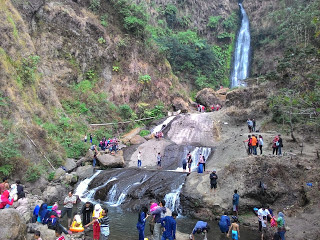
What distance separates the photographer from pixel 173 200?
50.0ft

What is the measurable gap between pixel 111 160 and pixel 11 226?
41.3 feet

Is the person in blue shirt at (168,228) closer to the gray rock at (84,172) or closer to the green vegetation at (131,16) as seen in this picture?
the gray rock at (84,172)

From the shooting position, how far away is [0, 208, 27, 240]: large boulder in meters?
7.99

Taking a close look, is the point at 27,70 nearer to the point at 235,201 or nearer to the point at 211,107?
the point at 235,201

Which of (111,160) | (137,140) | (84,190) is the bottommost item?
(84,190)

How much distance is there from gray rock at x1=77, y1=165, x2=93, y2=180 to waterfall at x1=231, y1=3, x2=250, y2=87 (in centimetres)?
3468

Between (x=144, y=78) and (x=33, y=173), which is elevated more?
(x=144, y=78)

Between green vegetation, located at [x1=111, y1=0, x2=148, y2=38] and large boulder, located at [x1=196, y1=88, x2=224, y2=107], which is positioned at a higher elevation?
green vegetation, located at [x1=111, y1=0, x2=148, y2=38]

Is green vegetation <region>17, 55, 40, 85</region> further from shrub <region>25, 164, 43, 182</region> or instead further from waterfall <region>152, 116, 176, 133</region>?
waterfall <region>152, 116, 176, 133</region>

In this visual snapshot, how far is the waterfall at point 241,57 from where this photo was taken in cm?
4934

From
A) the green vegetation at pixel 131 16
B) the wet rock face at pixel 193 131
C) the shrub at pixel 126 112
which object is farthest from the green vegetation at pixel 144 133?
the green vegetation at pixel 131 16

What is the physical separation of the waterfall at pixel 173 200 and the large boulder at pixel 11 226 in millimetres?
8046

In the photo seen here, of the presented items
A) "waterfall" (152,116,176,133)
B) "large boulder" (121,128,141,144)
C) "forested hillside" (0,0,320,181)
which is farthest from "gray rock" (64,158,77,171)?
"waterfall" (152,116,176,133)

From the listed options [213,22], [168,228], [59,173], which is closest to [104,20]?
[59,173]
